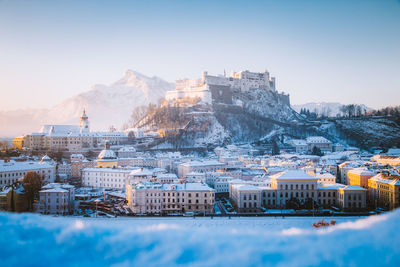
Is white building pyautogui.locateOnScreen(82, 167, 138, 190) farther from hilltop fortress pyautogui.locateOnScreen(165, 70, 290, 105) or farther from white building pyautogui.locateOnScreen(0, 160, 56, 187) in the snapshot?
hilltop fortress pyautogui.locateOnScreen(165, 70, 290, 105)

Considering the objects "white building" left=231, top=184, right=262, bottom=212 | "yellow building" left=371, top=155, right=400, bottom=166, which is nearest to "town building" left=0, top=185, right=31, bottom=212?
"white building" left=231, top=184, right=262, bottom=212

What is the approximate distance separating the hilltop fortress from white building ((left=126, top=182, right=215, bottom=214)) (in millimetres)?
25720

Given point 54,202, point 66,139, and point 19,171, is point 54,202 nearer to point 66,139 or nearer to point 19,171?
point 19,171

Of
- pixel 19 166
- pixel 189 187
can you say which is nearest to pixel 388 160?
pixel 189 187

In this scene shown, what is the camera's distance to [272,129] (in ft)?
130

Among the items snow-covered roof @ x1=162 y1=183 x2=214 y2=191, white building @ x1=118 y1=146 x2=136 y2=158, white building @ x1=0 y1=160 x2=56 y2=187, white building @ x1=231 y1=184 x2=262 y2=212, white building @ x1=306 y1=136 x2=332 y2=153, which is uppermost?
white building @ x1=306 y1=136 x2=332 y2=153

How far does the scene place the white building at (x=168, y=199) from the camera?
532 inches

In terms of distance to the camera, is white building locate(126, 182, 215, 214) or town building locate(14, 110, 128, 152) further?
town building locate(14, 110, 128, 152)

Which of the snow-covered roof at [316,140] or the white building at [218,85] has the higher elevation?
the white building at [218,85]

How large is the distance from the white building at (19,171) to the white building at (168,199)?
6.75 metres

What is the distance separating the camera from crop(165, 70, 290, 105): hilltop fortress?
40469 millimetres

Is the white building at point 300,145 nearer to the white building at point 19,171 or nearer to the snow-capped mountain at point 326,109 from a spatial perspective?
the snow-capped mountain at point 326,109

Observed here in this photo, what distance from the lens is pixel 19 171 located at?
1692 centimetres

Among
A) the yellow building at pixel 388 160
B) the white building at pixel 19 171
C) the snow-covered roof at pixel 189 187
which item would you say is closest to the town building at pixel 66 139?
the white building at pixel 19 171
